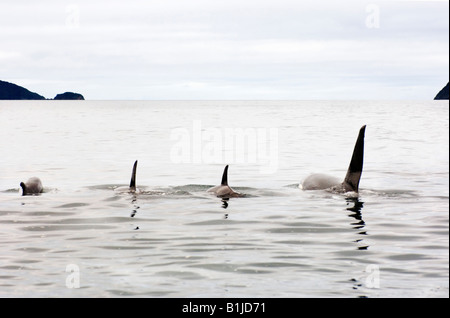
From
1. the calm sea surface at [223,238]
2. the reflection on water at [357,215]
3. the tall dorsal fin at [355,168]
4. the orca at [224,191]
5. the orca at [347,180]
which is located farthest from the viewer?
the orca at [224,191]

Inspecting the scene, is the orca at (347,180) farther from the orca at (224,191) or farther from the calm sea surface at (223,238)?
the orca at (224,191)

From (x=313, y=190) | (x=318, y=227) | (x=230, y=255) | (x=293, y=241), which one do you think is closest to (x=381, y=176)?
(x=313, y=190)

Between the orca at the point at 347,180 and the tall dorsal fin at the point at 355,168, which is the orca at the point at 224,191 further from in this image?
the tall dorsal fin at the point at 355,168

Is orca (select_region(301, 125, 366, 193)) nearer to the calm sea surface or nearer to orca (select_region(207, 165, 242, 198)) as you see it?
the calm sea surface

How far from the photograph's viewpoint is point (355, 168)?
767 inches

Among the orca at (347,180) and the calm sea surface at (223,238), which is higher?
the orca at (347,180)

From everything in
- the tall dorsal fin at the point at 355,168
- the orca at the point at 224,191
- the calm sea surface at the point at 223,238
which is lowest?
the calm sea surface at the point at 223,238

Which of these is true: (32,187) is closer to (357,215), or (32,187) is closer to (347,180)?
(347,180)

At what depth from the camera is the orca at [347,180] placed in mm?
18547

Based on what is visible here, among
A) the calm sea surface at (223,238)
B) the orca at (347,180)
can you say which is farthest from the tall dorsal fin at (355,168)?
the calm sea surface at (223,238)

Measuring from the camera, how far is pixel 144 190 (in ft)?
71.7

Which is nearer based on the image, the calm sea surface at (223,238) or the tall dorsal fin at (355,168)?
the calm sea surface at (223,238)

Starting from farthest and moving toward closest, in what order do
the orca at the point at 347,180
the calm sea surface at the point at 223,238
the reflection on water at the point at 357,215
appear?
1. the orca at the point at 347,180
2. the reflection on water at the point at 357,215
3. the calm sea surface at the point at 223,238

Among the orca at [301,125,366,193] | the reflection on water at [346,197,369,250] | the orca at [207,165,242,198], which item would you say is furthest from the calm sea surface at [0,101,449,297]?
the orca at [301,125,366,193]
